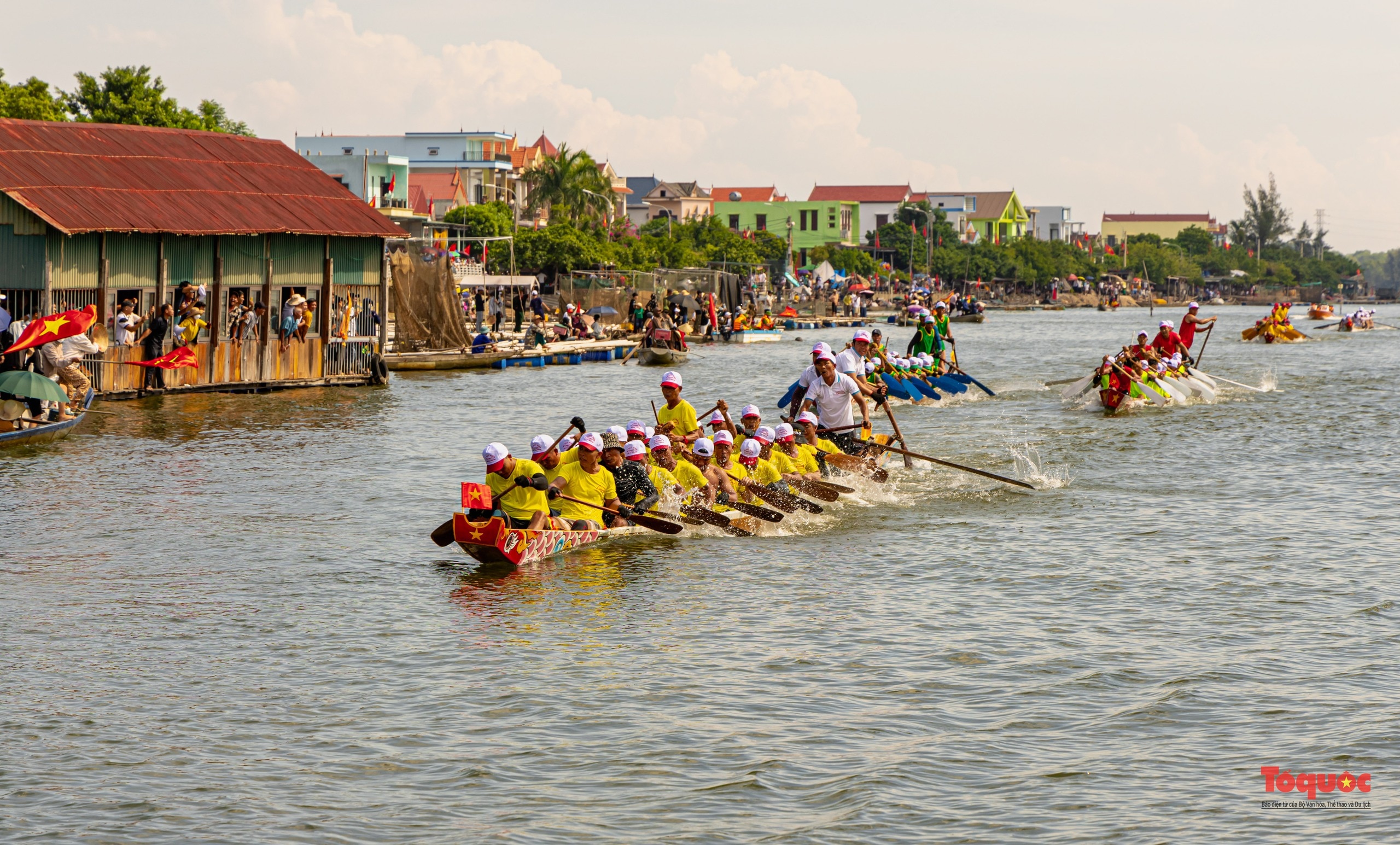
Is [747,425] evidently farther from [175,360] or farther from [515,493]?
[175,360]

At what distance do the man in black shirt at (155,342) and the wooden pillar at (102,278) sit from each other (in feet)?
3.28

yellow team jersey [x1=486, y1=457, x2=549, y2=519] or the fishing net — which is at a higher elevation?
the fishing net

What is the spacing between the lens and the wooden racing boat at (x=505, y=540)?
1537 cm

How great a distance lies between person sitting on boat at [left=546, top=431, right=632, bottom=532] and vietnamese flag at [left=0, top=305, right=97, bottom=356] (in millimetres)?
12519

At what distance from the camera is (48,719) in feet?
35.8

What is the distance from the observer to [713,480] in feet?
59.4

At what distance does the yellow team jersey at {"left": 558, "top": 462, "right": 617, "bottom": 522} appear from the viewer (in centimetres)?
1650

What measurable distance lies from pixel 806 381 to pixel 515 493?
6.37m

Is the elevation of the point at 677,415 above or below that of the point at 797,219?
below

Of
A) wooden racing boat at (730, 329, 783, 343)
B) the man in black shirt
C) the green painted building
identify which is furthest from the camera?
the green painted building

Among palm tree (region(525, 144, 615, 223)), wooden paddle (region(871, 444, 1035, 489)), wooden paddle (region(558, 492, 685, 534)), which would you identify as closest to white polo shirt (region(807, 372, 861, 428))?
wooden paddle (region(871, 444, 1035, 489))

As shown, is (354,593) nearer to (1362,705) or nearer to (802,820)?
(802,820)

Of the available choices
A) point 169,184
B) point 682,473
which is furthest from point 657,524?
point 169,184

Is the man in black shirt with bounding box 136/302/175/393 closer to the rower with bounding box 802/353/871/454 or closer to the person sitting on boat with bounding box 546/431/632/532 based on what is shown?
the rower with bounding box 802/353/871/454
